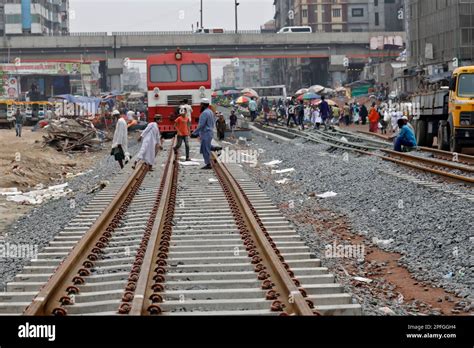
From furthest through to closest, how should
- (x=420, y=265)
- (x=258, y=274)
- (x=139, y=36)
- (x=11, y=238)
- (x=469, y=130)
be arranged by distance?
1. (x=139, y=36)
2. (x=469, y=130)
3. (x=11, y=238)
4. (x=420, y=265)
5. (x=258, y=274)

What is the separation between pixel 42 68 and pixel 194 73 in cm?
5681

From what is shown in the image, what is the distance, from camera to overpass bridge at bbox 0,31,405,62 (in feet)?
291

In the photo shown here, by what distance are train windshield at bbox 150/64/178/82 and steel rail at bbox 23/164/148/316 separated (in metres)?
20.0

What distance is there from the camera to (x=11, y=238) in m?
12.9

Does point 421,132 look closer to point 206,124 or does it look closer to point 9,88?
point 206,124

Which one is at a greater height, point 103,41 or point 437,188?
point 103,41

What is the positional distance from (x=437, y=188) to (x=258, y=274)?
24.8 feet

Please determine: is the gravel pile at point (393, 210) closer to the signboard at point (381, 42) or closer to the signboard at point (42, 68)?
the signboard at point (42, 68)
